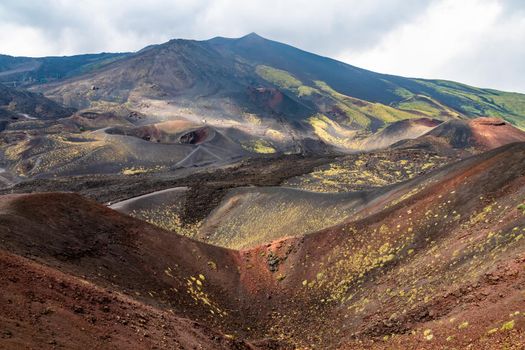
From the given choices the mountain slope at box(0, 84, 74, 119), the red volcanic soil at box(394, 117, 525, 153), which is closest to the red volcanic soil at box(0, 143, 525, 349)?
the red volcanic soil at box(394, 117, 525, 153)

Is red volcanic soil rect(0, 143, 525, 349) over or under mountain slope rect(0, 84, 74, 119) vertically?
under

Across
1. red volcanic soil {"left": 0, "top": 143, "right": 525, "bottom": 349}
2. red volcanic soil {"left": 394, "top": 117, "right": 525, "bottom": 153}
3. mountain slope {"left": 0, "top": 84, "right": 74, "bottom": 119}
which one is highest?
mountain slope {"left": 0, "top": 84, "right": 74, "bottom": 119}

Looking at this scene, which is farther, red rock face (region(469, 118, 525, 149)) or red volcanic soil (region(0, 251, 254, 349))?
red rock face (region(469, 118, 525, 149))

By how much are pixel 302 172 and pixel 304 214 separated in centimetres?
3165

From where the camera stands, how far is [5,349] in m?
12.6

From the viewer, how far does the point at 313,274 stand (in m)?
32.3

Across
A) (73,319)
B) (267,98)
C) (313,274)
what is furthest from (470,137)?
(73,319)

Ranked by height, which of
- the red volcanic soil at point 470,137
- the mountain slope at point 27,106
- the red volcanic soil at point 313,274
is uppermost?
the mountain slope at point 27,106

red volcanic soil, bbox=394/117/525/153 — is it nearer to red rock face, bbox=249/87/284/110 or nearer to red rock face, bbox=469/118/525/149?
red rock face, bbox=469/118/525/149

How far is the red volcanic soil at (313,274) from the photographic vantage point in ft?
57.4

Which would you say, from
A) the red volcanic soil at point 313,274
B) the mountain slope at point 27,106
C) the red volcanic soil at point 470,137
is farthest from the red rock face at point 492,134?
the mountain slope at point 27,106

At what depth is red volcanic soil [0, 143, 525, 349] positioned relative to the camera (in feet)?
57.4

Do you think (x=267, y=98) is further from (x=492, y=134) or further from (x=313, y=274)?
(x=313, y=274)

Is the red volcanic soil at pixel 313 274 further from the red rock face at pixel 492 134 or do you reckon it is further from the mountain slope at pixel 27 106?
the mountain slope at pixel 27 106
